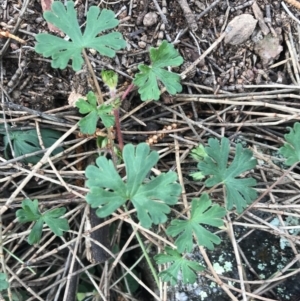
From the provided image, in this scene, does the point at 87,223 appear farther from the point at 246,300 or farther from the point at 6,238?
the point at 246,300

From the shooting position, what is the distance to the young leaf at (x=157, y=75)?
1.60 metres

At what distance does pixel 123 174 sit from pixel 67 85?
1.45ft

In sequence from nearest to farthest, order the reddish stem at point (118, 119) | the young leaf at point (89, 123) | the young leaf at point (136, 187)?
the young leaf at point (136, 187) → the young leaf at point (89, 123) → the reddish stem at point (118, 119)

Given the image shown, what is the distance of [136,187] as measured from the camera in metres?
1.47

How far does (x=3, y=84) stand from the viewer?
6.04 ft

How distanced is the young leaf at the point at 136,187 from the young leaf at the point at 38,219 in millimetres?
280

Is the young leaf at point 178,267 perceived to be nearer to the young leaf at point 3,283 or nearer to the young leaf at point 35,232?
the young leaf at point 35,232

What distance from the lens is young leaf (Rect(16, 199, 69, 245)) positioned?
1620 millimetres

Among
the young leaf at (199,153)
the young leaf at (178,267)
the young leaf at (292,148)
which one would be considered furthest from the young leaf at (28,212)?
the young leaf at (292,148)

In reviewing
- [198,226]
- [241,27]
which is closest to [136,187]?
[198,226]

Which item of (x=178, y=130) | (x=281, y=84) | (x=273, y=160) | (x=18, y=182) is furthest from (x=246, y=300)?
(x=18, y=182)

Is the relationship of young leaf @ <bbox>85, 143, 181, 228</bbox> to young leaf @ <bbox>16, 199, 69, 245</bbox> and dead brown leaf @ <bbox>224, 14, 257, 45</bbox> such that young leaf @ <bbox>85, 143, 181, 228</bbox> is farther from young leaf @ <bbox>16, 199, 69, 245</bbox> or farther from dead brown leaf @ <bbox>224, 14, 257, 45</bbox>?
dead brown leaf @ <bbox>224, 14, 257, 45</bbox>

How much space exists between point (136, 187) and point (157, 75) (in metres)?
0.43

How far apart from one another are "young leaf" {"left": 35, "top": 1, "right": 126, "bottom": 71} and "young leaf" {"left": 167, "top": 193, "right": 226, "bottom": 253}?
0.61 metres
